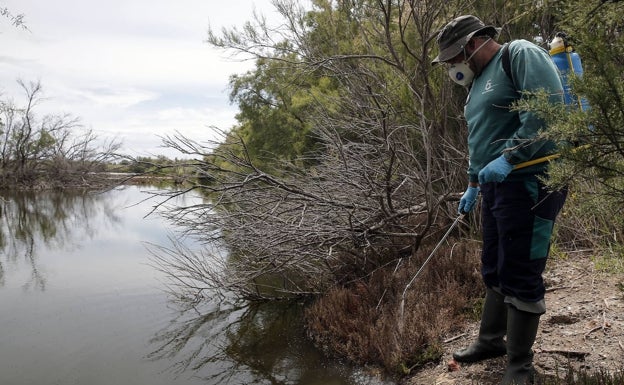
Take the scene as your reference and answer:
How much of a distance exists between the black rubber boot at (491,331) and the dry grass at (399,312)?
56 cm

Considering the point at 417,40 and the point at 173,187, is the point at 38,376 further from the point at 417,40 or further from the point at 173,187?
the point at 417,40

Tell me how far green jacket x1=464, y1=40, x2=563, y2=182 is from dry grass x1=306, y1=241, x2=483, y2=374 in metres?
1.69

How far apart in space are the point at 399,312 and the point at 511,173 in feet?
6.88

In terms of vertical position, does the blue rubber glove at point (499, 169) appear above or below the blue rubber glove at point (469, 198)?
above

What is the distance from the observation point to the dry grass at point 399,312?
13.1 feet

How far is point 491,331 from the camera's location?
124 inches

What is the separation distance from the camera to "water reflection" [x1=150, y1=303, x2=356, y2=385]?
177 inches

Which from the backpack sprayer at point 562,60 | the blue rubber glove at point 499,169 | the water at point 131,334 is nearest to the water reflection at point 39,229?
the water at point 131,334

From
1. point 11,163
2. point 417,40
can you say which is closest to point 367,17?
point 417,40

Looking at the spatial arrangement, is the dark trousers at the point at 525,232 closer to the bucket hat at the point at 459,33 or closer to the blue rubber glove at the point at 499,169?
the blue rubber glove at the point at 499,169

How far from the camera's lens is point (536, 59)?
96.8 inches

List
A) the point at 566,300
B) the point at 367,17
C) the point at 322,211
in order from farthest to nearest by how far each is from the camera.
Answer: the point at 367,17 → the point at 322,211 → the point at 566,300

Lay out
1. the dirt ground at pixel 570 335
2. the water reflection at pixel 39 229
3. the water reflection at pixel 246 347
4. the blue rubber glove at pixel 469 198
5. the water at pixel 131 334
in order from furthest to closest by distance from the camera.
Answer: the water reflection at pixel 39 229 < the water at pixel 131 334 < the water reflection at pixel 246 347 < the blue rubber glove at pixel 469 198 < the dirt ground at pixel 570 335

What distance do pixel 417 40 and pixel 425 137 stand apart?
3004 mm
